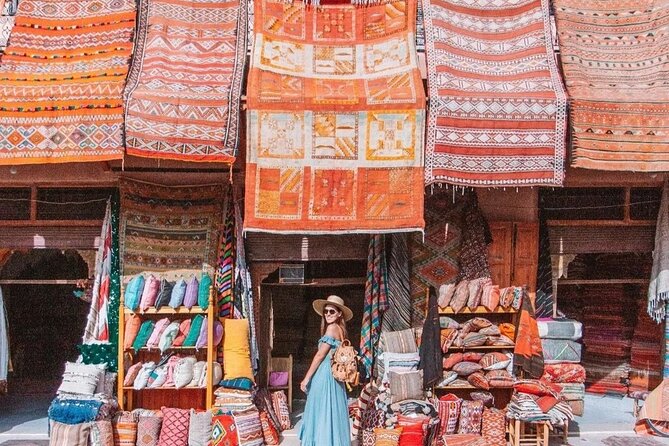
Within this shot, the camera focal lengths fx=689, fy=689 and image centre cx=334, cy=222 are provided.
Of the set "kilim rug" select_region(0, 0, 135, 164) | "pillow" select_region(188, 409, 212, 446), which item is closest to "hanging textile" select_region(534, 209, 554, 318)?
"pillow" select_region(188, 409, 212, 446)

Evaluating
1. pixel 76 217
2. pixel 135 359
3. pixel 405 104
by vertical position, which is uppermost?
pixel 405 104

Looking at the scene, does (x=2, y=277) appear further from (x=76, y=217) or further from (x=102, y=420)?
(x=102, y=420)

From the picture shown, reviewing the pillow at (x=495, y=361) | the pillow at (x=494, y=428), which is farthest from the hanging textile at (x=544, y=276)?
the pillow at (x=494, y=428)

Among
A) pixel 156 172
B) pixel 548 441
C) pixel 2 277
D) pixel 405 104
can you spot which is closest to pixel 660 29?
pixel 405 104

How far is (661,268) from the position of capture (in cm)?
723

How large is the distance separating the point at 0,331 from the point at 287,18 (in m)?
4.27

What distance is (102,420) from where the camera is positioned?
6.25 metres

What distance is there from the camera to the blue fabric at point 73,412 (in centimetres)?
612

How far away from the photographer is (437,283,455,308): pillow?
22.4 ft

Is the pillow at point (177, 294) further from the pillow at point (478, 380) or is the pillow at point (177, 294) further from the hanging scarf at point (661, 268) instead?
the hanging scarf at point (661, 268)

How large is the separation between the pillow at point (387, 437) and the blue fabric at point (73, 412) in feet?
8.33

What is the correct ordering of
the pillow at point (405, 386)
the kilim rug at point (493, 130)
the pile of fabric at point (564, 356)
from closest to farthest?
the kilim rug at point (493, 130) < the pillow at point (405, 386) < the pile of fabric at point (564, 356)

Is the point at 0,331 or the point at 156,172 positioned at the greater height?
the point at 156,172

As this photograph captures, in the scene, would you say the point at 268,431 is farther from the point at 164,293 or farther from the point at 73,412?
the point at 73,412
